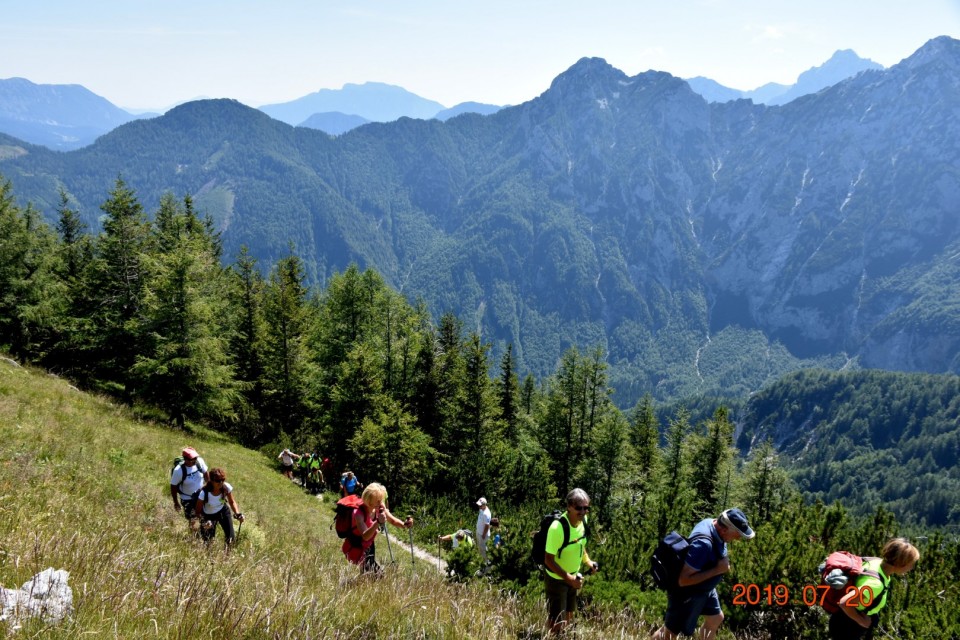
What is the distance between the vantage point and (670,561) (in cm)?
647

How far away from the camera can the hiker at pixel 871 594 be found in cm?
598

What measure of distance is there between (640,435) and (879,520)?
3599cm

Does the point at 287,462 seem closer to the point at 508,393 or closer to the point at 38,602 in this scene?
the point at 508,393

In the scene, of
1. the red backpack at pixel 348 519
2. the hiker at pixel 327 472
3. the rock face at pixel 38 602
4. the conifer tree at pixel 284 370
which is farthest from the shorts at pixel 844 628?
the conifer tree at pixel 284 370

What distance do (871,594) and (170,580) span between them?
24.2 ft

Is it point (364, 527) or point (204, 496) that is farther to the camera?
point (204, 496)

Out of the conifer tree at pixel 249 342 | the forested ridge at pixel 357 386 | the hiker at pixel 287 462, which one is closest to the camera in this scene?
the forested ridge at pixel 357 386

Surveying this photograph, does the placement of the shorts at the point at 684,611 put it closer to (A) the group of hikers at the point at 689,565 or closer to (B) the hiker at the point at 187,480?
(A) the group of hikers at the point at 689,565

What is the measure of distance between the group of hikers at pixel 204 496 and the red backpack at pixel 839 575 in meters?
8.68

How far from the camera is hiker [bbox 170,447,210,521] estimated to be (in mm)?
9625

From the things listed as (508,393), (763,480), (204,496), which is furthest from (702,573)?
(763,480)

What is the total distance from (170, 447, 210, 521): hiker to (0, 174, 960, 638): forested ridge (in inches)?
244

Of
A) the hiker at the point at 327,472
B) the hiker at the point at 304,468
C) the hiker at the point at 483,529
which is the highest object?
the hiker at the point at 483,529

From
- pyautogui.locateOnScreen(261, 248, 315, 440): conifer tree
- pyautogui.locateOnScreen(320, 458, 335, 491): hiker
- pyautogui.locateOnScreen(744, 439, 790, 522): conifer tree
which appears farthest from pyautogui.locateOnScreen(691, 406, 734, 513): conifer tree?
pyautogui.locateOnScreen(261, 248, 315, 440): conifer tree
